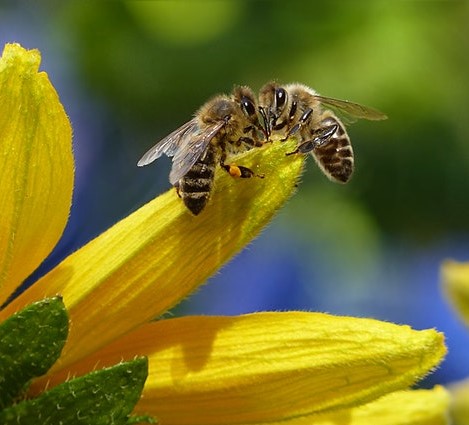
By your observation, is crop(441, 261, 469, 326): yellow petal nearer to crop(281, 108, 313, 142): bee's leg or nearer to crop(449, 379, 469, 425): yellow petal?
crop(449, 379, 469, 425): yellow petal

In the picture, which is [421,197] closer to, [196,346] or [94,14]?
[94,14]

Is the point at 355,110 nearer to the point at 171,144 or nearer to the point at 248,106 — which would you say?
the point at 248,106

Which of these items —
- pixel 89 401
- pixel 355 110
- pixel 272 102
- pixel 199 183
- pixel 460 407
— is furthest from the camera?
pixel 355 110

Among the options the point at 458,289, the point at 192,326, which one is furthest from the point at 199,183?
the point at 458,289

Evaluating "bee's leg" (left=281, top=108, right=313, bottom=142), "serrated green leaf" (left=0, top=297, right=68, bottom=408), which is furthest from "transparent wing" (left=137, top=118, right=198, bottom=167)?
"serrated green leaf" (left=0, top=297, right=68, bottom=408)

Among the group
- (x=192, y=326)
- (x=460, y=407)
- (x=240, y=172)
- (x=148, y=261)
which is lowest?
(x=460, y=407)

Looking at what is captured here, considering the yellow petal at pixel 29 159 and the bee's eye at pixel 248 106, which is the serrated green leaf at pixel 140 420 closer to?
the yellow petal at pixel 29 159

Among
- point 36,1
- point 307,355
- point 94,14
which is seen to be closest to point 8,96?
point 307,355
